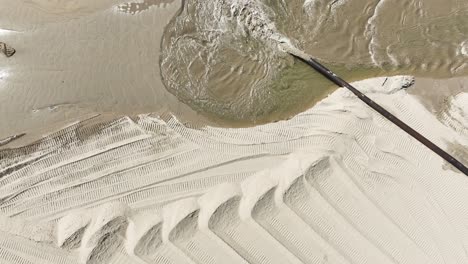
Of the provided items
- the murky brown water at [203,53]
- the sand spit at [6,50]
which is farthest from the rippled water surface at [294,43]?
the sand spit at [6,50]

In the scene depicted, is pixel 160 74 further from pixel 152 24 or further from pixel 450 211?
pixel 450 211

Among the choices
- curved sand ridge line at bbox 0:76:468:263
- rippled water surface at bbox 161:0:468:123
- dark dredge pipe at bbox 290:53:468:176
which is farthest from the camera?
rippled water surface at bbox 161:0:468:123

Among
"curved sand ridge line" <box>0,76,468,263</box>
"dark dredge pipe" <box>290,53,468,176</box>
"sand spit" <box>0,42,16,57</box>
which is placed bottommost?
"curved sand ridge line" <box>0,76,468,263</box>

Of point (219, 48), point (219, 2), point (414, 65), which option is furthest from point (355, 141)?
point (219, 2)

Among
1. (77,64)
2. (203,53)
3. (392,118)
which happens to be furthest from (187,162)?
(392,118)

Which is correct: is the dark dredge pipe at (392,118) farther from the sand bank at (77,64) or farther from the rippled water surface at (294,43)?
the sand bank at (77,64)

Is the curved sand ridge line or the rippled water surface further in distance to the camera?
the rippled water surface

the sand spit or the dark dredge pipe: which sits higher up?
the sand spit

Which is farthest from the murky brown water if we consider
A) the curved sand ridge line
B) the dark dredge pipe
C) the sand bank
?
the curved sand ridge line

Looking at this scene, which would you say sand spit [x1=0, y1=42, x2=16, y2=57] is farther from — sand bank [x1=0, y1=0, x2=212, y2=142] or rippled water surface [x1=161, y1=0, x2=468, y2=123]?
rippled water surface [x1=161, y1=0, x2=468, y2=123]
